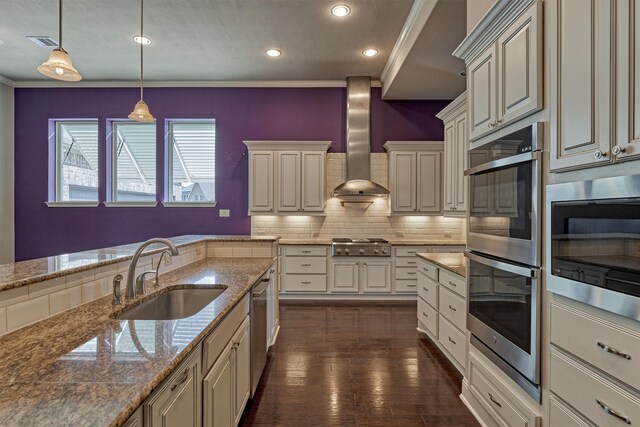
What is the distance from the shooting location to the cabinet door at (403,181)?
Result: 16.1 ft

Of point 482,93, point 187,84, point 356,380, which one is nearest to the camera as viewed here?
point 482,93

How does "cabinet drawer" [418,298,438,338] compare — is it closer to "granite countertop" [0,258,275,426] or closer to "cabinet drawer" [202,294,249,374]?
"cabinet drawer" [202,294,249,374]

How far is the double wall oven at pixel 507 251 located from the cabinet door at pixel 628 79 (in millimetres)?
401

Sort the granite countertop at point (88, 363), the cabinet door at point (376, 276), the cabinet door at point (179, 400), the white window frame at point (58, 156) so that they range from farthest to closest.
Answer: the white window frame at point (58, 156) → the cabinet door at point (376, 276) → the cabinet door at point (179, 400) → the granite countertop at point (88, 363)

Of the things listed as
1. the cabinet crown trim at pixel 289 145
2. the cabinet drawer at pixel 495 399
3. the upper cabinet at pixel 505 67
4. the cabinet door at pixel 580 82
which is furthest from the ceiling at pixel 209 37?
the cabinet drawer at pixel 495 399

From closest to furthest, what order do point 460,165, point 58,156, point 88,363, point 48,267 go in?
1. point 88,363
2. point 48,267
3. point 460,165
4. point 58,156

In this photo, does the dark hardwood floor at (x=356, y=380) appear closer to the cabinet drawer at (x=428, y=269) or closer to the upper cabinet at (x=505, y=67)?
the cabinet drawer at (x=428, y=269)

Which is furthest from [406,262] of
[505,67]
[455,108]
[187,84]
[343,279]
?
[187,84]

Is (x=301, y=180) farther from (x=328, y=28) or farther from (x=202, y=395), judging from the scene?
(x=202, y=395)

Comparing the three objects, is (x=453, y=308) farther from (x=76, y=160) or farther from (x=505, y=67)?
(x=76, y=160)

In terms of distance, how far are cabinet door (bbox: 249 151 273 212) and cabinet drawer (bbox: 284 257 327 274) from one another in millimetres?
857

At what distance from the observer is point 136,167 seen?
5352mm

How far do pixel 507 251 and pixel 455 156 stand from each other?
238 centimetres

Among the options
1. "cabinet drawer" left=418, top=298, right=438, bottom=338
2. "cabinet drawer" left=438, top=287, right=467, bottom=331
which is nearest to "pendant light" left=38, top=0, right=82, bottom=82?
"cabinet drawer" left=438, top=287, right=467, bottom=331
